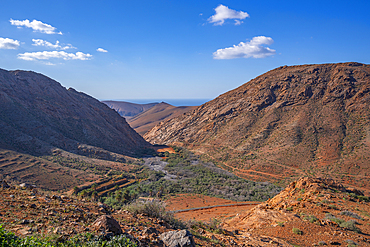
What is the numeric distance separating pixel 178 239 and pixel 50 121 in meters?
44.2

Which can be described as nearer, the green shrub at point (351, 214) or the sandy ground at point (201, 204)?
the green shrub at point (351, 214)

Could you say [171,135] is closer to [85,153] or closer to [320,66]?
[85,153]

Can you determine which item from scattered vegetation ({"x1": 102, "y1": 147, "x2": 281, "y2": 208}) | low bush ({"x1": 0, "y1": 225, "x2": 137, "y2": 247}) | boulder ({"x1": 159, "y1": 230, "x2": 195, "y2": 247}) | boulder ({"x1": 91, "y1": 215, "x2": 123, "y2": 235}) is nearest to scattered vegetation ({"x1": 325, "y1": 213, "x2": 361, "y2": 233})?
boulder ({"x1": 159, "y1": 230, "x2": 195, "y2": 247})

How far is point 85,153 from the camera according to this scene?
37031 mm

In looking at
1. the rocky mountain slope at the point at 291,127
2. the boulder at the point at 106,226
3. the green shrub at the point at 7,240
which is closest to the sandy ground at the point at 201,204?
the rocky mountain slope at the point at 291,127

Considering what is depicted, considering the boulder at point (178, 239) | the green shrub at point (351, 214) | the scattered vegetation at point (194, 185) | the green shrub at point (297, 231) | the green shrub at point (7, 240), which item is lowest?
the scattered vegetation at point (194, 185)

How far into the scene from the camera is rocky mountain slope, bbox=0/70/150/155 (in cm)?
3294

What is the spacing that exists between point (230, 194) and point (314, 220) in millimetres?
16190

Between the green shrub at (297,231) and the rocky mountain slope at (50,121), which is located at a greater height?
the rocky mountain slope at (50,121)

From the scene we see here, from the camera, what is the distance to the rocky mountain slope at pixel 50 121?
1297 inches

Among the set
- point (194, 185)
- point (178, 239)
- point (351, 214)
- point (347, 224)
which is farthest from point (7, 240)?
point (194, 185)

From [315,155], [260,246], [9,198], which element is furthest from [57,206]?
[315,155]

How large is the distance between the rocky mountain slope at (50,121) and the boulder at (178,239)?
112 ft

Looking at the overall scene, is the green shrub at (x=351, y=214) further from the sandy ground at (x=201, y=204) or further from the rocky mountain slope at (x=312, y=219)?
the sandy ground at (x=201, y=204)
